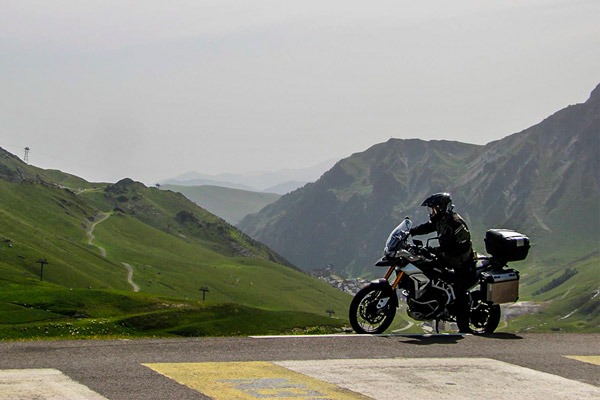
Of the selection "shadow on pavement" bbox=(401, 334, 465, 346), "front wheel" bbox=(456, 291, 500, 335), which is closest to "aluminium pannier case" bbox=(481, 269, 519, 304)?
"front wheel" bbox=(456, 291, 500, 335)

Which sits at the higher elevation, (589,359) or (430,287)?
(430,287)

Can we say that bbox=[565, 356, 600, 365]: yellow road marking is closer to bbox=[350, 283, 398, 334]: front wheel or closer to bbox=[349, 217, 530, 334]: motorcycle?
bbox=[349, 217, 530, 334]: motorcycle

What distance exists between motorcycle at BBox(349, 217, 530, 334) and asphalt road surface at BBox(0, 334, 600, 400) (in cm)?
150

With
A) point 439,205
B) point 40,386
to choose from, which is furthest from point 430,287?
point 40,386

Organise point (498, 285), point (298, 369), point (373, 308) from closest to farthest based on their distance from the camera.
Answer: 1. point (298, 369)
2. point (373, 308)
3. point (498, 285)

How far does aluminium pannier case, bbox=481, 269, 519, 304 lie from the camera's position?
19562 millimetres

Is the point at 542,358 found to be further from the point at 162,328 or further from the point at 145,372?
the point at 162,328

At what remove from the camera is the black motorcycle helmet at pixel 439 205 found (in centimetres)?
1919

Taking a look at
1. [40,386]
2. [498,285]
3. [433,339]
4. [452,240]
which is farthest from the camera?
[498,285]

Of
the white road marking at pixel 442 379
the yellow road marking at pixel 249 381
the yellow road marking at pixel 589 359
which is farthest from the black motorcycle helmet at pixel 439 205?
the yellow road marking at pixel 249 381

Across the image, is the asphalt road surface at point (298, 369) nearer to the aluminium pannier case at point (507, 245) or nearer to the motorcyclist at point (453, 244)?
the motorcyclist at point (453, 244)

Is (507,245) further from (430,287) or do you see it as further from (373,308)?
(373,308)

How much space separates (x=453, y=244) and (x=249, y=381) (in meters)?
8.96

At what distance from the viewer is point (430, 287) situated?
19.0 meters
